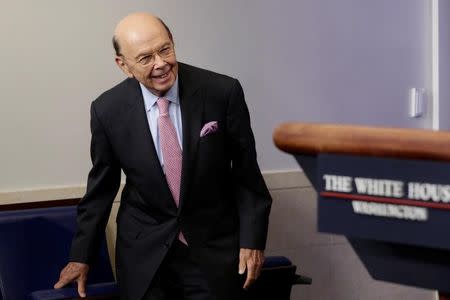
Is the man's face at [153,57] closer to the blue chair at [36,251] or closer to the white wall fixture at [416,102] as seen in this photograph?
the blue chair at [36,251]

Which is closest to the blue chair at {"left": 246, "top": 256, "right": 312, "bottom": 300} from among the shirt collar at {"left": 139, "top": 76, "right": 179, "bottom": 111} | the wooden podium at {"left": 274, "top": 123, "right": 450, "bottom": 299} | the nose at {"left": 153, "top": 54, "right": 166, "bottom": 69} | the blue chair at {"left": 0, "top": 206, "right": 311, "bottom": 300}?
the blue chair at {"left": 0, "top": 206, "right": 311, "bottom": 300}

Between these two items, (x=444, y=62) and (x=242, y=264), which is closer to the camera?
(x=242, y=264)

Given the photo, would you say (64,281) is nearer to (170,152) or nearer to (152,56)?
(170,152)

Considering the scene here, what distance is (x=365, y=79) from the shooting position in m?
4.31

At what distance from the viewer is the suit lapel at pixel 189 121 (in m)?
2.55

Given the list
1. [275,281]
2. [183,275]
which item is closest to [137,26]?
[183,275]

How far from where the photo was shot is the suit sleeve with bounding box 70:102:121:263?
2.74 m

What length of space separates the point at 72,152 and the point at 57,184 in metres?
0.15

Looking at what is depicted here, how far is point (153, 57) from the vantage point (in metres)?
2.51

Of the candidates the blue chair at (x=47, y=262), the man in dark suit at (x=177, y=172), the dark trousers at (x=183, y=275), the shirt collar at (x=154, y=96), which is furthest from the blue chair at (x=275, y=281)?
the shirt collar at (x=154, y=96)

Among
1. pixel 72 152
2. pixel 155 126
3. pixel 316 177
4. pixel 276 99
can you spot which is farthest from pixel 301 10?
pixel 316 177

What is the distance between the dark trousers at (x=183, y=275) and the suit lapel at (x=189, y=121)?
165 mm

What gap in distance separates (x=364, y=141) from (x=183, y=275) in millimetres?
1818

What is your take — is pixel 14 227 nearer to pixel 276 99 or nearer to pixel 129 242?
pixel 129 242
